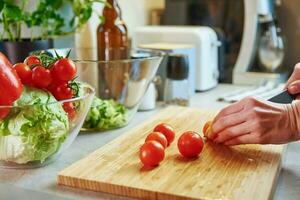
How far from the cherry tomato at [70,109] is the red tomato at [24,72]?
76 millimetres

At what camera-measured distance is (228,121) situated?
808mm

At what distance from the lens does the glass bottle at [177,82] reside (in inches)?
49.9

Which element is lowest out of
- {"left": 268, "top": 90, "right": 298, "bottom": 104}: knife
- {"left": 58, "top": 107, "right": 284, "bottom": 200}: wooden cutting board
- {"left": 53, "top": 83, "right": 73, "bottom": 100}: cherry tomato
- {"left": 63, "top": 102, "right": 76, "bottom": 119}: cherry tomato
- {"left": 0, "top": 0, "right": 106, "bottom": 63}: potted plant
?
{"left": 58, "top": 107, "right": 284, "bottom": 200}: wooden cutting board

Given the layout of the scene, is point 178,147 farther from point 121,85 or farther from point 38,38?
point 38,38

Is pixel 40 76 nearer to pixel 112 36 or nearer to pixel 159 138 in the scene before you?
pixel 159 138

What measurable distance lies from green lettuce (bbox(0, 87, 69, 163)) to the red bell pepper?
2cm

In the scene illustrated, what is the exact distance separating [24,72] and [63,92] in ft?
0.25

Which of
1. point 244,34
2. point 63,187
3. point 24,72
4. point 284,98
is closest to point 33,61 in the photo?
point 24,72

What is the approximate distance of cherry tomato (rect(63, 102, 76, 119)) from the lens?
756 millimetres

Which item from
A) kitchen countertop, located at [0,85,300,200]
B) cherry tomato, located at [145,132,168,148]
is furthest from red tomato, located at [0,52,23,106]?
cherry tomato, located at [145,132,168,148]

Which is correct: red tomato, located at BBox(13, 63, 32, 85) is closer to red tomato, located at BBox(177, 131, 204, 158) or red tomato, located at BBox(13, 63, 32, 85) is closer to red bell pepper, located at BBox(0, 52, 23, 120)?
red bell pepper, located at BBox(0, 52, 23, 120)

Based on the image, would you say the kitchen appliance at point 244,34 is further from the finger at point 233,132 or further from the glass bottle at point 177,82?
the finger at point 233,132

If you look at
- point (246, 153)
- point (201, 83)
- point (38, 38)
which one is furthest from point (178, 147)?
point (201, 83)

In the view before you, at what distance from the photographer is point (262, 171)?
71 cm
